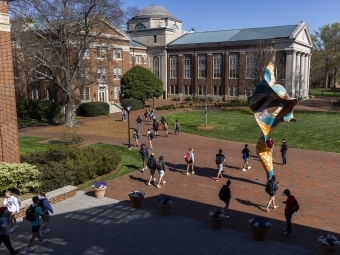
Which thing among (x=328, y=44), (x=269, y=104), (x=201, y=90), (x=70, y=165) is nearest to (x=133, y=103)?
(x=201, y=90)

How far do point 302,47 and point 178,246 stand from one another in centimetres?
5519

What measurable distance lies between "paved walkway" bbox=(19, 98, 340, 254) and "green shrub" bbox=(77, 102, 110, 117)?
21457 millimetres

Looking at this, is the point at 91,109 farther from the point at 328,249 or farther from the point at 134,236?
the point at 328,249

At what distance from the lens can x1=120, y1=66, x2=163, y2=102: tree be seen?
51125mm

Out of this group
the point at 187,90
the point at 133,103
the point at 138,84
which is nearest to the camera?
the point at 133,103

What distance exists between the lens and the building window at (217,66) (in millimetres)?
61281

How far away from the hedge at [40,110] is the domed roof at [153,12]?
38.5 metres

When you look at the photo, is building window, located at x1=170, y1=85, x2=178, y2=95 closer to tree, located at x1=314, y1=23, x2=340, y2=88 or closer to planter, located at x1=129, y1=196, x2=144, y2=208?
tree, located at x1=314, y1=23, x2=340, y2=88

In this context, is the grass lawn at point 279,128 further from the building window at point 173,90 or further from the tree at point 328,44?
the tree at point 328,44

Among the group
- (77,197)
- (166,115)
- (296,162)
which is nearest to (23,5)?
(166,115)

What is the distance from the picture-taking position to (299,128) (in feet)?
109

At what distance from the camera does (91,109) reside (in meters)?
44.3

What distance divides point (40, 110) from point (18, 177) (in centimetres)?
2988

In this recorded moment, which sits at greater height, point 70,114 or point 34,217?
point 70,114
